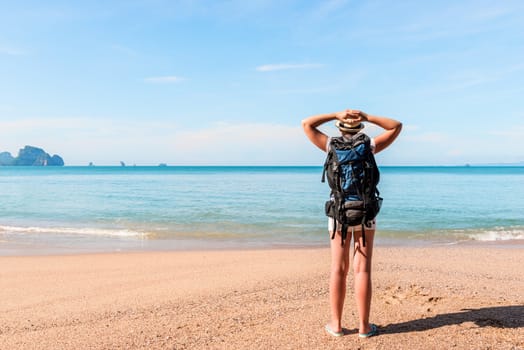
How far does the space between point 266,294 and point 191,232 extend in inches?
369

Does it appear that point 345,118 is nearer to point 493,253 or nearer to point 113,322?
point 113,322

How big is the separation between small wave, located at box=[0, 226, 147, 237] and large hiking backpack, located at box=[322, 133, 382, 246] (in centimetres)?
1145

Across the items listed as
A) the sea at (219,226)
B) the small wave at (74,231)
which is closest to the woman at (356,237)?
the sea at (219,226)

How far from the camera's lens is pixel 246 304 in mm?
5801

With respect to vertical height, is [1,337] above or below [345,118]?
below

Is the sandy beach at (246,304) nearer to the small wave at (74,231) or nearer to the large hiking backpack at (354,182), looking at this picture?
the large hiking backpack at (354,182)

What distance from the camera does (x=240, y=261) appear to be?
30.2 ft

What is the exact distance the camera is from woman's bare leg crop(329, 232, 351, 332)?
14.5 feet

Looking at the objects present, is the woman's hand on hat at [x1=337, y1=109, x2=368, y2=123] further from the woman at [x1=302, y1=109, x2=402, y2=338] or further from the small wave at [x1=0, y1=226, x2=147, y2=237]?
the small wave at [x1=0, y1=226, x2=147, y2=237]

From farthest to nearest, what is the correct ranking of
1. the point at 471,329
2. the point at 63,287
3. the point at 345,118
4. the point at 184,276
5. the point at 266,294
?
the point at 184,276 < the point at 63,287 < the point at 266,294 < the point at 471,329 < the point at 345,118

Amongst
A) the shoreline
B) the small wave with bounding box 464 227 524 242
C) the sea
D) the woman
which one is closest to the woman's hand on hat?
the woman

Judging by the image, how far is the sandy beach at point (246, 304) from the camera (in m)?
4.54

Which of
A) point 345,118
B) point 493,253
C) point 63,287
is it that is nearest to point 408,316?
point 345,118

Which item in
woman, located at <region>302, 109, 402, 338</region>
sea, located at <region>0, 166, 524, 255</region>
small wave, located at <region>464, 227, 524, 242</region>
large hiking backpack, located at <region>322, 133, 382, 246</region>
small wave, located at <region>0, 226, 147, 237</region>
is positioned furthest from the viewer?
small wave, located at <region>0, 226, 147, 237</region>
